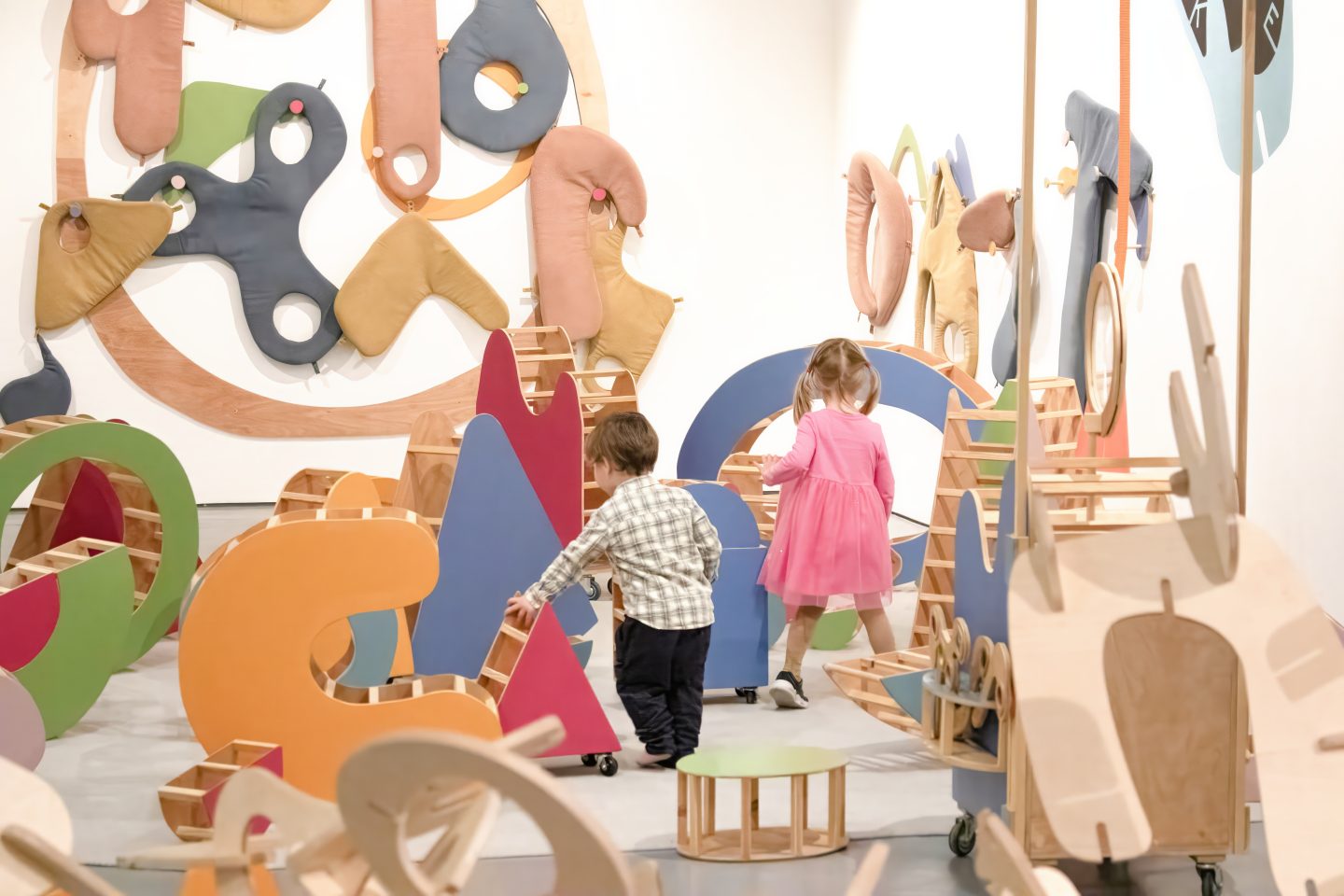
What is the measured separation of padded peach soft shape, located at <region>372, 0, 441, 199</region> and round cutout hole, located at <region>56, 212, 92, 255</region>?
170cm

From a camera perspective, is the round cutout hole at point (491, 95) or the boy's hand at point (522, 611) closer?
the boy's hand at point (522, 611)

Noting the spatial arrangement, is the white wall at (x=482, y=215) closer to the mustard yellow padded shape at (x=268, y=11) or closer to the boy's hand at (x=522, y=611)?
the mustard yellow padded shape at (x=268, y=11)

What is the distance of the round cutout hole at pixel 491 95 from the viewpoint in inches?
322

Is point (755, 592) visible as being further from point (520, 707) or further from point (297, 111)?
point (297, 111)

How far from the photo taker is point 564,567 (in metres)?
3.35

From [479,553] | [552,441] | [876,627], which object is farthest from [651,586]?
[552,441]

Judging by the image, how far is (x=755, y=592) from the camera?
13.2 ft

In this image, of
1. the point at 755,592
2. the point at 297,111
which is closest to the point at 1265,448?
the point at 755,592

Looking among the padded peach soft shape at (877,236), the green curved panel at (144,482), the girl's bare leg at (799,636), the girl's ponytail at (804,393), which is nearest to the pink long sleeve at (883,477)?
the girl's ponytail at (804,393)

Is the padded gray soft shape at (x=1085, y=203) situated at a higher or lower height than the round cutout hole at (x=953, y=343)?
higher

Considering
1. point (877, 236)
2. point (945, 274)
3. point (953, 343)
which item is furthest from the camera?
point (877, 236)

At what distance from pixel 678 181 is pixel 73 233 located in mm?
3567

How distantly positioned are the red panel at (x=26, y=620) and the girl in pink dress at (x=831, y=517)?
196 cm

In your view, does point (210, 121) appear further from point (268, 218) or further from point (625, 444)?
point (625, 444)
